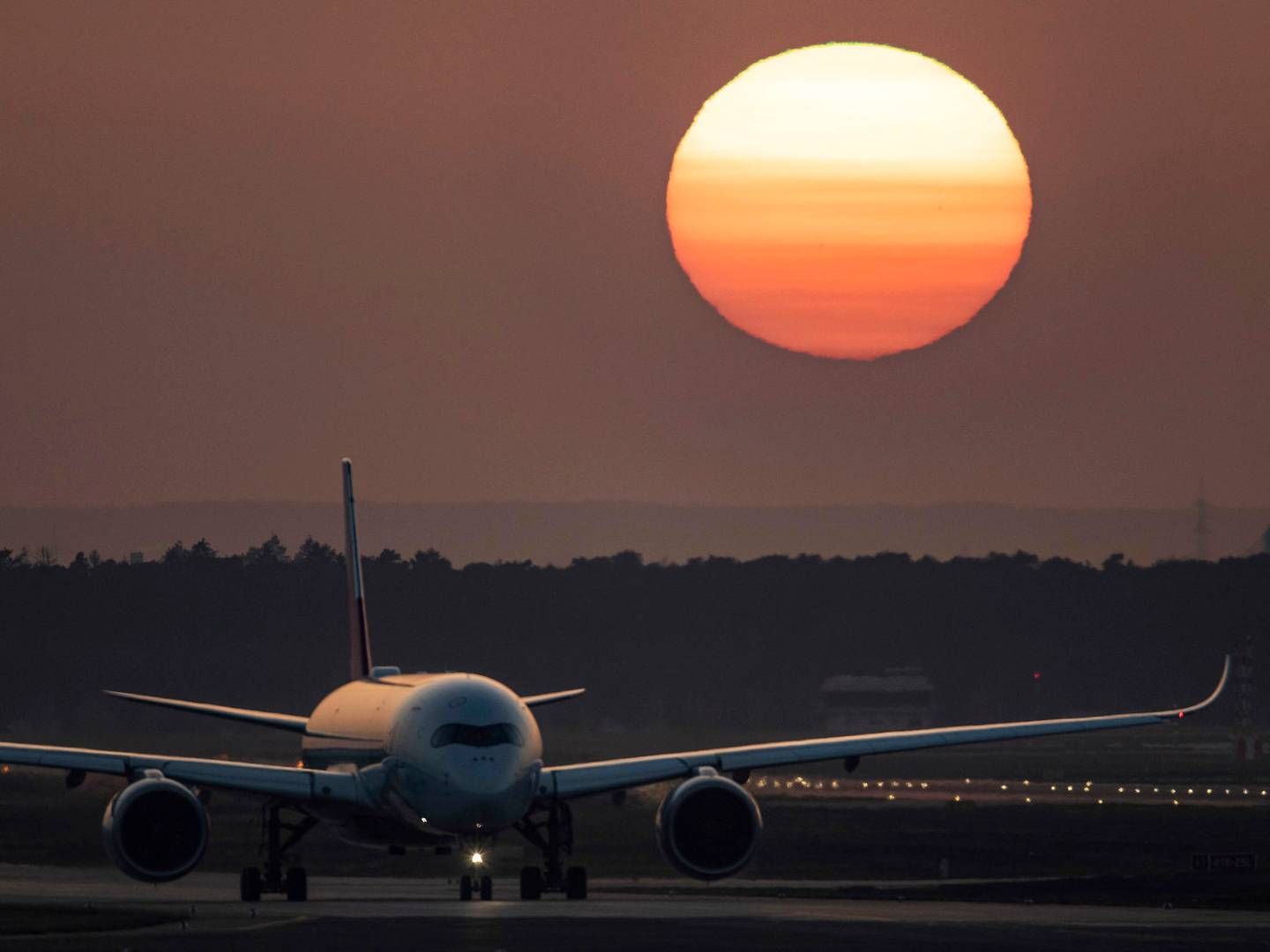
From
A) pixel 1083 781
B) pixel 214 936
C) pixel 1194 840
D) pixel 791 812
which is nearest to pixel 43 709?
pixel 1083 781

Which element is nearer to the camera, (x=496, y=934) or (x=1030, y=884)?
(x=496, y=934)

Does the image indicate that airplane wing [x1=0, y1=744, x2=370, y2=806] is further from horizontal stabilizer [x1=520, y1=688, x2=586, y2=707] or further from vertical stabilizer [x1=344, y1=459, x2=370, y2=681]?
vertical stabilizer [x1=344, y1=459, x2=370, y2=681]

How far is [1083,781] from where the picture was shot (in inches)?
4348

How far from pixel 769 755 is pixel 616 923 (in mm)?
10782

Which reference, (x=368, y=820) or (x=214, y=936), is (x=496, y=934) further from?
(x=368, y=820)

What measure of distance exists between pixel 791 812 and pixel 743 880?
81.3 ft

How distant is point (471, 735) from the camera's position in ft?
170

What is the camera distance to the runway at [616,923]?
4216 centimetres

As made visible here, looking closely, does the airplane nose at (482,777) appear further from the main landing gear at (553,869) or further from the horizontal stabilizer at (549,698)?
the horizontal stabilizer at (549,698)

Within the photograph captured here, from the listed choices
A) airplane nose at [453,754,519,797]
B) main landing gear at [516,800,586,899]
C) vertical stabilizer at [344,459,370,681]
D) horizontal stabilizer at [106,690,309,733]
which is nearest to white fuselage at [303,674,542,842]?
airplane nose at [453,754,519,797]

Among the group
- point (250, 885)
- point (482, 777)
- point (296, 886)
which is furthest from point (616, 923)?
point (250, 885)

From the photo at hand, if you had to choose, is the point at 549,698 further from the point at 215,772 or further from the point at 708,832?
the point at 215,772

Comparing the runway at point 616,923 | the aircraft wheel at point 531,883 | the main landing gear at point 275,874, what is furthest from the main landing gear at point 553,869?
the main landing gear at point 275,874

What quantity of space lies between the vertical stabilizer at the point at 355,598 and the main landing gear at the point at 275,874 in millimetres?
8350
